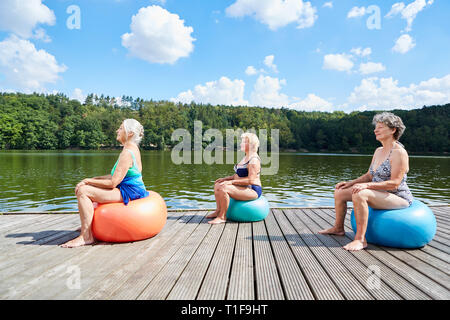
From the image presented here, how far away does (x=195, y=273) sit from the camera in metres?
2.99

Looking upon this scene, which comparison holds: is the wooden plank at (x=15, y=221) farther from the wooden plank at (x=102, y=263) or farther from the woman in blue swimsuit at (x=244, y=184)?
the woman in blue swimsuit at (x=244, y=184)

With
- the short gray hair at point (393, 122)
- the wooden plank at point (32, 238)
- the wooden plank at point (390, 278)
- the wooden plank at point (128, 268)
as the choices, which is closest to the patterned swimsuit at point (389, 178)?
the short gray hair at point (393, 122)

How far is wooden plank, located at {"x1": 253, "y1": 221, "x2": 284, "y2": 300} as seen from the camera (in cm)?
255

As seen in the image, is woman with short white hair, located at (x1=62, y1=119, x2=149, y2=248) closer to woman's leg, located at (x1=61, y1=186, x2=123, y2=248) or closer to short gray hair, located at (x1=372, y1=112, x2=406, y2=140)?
woman's leg, located at (x1=61, y1=186, x2=123, y2=248)

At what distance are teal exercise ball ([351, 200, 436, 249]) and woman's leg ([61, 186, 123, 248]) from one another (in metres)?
3.48

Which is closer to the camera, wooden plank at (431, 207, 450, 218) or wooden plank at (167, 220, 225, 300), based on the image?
wooden plank at (167, 220, 225, 300)

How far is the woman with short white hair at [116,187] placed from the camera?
3879 millimetres

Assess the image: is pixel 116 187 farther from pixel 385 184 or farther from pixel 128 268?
pixel 385 184

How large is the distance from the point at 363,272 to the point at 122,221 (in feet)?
9.67

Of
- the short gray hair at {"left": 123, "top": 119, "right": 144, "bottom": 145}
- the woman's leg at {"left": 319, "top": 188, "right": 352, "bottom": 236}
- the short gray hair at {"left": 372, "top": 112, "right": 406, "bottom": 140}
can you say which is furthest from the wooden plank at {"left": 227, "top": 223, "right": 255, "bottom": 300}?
the short gray hair at {"left": 372, "top": 112, "right": 406, "bottom": 140}
